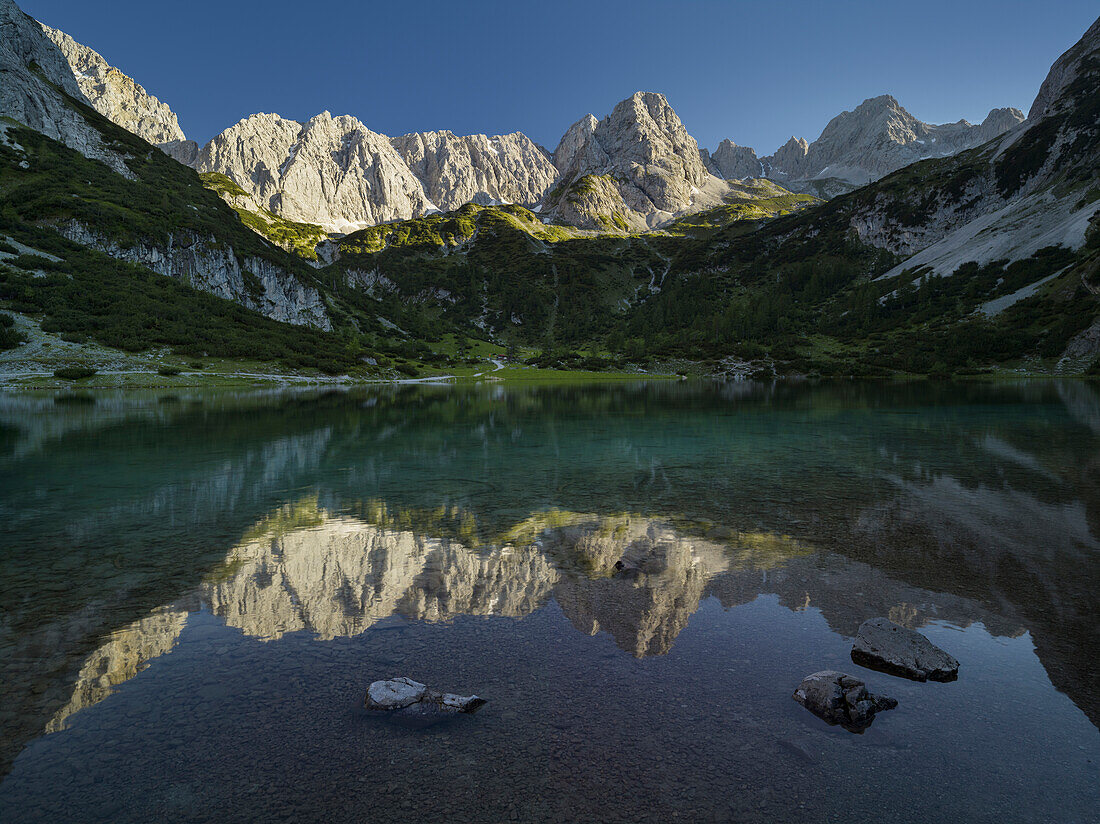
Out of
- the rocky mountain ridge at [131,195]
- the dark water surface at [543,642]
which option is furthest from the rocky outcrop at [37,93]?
the dark water surface at [543,642]

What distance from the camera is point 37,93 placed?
17138cm

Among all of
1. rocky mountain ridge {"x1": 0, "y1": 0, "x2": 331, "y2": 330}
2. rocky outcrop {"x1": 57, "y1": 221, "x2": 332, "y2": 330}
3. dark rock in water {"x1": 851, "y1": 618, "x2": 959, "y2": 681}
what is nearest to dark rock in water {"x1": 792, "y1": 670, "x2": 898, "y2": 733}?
dark rock in water {"x1": 851, "y1": 618, "x2": 959, "y2": 681}

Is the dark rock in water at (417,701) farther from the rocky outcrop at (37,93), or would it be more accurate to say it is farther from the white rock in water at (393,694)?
the rocky outcrop at (37,93)

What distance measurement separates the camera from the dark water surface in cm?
598

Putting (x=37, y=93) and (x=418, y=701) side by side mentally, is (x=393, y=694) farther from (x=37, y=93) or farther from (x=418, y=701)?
(x=37, y=93)

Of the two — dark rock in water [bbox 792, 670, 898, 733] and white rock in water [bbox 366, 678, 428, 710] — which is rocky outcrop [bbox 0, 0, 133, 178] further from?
dark rock in water [bbox 792, 670, 898, 733]

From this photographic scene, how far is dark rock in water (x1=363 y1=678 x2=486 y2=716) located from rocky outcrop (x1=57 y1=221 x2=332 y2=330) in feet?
562

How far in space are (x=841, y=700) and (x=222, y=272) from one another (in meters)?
188

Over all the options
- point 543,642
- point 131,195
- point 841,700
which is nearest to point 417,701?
point 543,642

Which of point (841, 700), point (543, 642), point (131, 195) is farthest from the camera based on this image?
point (131, 195)

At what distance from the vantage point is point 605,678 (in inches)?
329

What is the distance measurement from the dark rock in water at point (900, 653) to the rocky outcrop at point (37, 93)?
247 metres

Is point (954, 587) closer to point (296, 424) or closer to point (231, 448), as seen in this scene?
point (231, 448)

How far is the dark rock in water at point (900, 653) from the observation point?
836 centimetres
